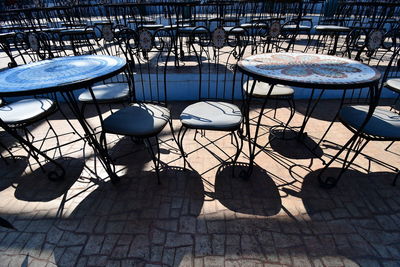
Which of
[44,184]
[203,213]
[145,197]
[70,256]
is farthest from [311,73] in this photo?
[44,184]

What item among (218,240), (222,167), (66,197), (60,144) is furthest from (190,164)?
(60,144)

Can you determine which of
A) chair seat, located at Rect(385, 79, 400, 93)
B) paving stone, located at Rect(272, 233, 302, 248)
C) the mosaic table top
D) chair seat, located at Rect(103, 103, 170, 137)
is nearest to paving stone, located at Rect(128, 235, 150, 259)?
chair seat, located at Rect(103, 103, 170, 137)

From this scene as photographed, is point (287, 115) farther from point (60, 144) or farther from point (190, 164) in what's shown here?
point (60, 144)

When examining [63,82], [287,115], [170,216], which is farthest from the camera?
[287,115]

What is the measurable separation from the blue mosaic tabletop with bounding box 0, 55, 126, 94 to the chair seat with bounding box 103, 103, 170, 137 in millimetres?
441

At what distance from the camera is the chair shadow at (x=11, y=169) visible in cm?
227

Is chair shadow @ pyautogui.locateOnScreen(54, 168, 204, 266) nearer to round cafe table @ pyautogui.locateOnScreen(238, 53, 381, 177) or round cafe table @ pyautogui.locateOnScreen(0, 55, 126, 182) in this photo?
round cafe table @ pyautogui.locateOnScreen(0, 55, 126, 182)

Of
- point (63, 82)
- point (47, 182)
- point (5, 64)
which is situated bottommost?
point (47, 182)

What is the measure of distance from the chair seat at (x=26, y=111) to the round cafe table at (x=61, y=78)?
29 centimetres

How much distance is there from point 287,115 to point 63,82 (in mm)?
3165

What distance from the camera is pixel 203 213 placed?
184 cm

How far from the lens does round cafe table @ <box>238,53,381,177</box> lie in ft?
5.06

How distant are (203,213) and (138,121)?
102 cm

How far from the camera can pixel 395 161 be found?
239 centimetres
